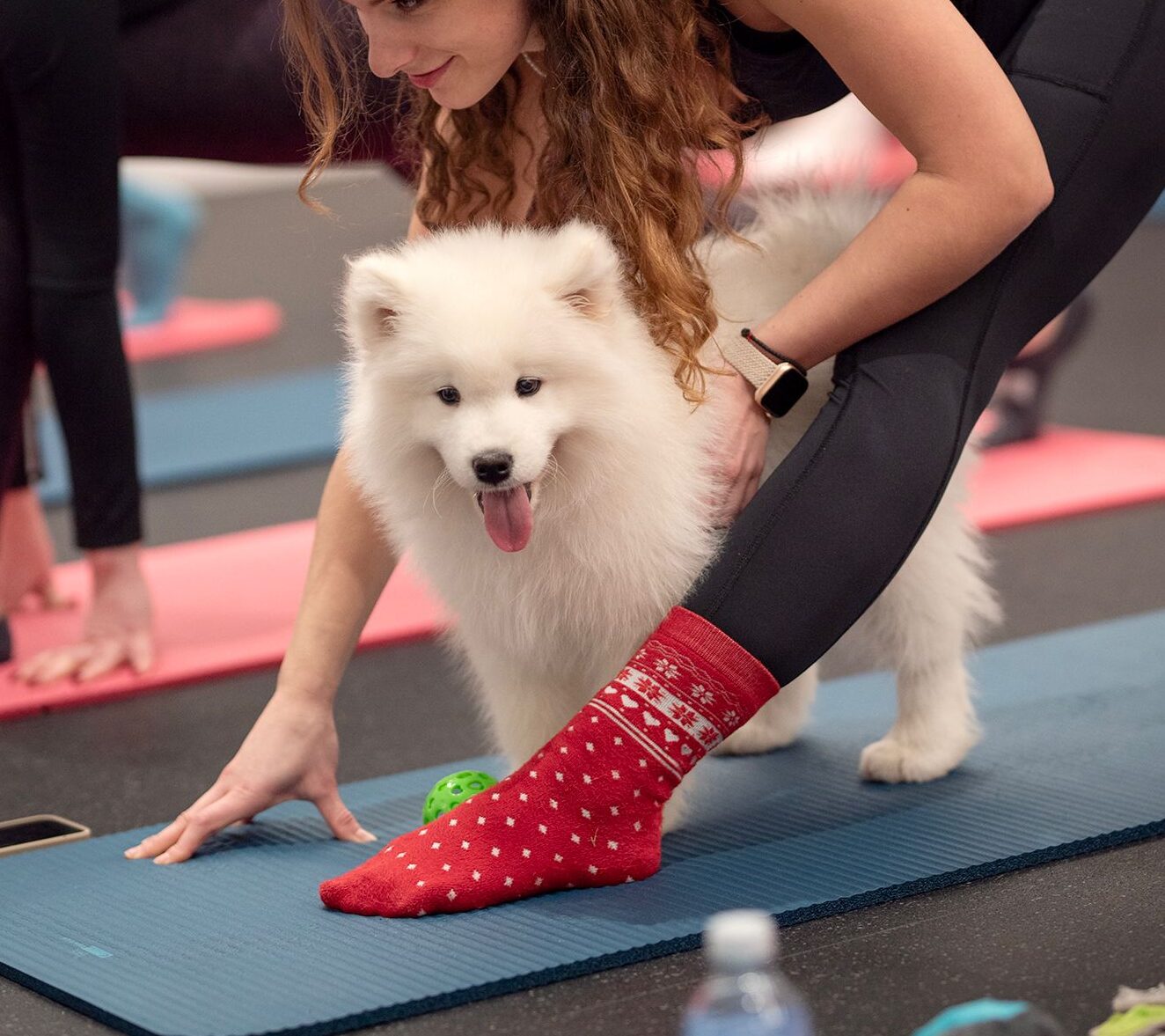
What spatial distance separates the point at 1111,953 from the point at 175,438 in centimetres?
387

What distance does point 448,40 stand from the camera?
178 cm

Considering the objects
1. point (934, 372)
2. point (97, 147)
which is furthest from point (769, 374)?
point (97, 147)

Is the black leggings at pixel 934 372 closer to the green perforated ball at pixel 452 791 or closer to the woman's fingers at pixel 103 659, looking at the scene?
the green perforated ball at pixel 452 791

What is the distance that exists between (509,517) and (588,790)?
28 centimetres

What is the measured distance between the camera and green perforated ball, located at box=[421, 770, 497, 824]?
1.99m

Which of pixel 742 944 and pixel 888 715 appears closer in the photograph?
pixel 742 944

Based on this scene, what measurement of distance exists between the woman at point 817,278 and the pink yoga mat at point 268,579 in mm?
860

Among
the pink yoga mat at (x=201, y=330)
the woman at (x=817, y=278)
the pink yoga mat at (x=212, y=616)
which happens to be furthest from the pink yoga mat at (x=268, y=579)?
the pink yoga mat at (x=201, y=330)

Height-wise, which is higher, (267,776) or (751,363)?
(751,363)

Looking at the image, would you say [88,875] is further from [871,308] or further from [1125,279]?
[1125,279]

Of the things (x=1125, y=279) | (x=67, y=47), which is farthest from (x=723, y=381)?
(x=1125, y=279)

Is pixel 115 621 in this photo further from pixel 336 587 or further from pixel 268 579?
pixel 336 587

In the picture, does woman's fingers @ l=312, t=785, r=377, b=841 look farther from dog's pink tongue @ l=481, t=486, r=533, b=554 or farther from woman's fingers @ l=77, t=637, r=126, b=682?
woman's fingers @ l=77, t=637, r=126, b=682

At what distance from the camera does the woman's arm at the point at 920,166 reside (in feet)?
5.54
